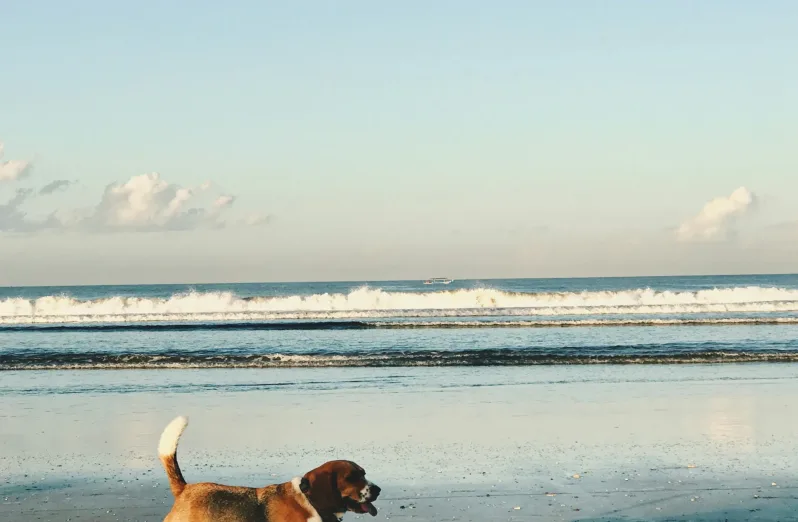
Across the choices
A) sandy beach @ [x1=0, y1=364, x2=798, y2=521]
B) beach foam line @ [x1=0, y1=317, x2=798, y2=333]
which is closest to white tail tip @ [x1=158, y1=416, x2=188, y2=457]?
sandy beach @ [x1=0, y1=364, x2=798, y2=521]

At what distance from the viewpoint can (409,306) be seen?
5462cm

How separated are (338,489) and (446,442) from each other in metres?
5.32

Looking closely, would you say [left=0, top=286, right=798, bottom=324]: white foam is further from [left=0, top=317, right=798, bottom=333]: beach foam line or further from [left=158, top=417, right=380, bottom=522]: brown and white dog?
[left=158, top=417, right=380, bottom=522]: brown and white dog

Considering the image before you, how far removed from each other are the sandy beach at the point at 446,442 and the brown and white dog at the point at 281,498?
2.06 metres

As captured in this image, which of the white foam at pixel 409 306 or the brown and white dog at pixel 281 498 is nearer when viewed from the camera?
the brown and white dog at pixel 281 498

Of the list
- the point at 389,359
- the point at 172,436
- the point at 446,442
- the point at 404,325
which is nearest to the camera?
the point at 172,436

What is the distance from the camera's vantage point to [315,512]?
5809 mm

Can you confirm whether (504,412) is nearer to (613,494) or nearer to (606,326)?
(613,494)

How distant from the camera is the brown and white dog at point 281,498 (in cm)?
585

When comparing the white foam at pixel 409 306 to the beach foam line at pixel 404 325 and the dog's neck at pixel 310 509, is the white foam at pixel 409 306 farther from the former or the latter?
the dog's neck at pixel 310 509

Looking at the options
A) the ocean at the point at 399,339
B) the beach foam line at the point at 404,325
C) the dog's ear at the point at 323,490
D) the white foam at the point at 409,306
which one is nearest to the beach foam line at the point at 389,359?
the ocean at the point at 399,339

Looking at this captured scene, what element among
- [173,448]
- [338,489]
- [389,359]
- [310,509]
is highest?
[173,448]

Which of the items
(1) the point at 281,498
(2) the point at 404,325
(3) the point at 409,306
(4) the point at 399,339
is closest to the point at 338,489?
(1) the point at 281,498

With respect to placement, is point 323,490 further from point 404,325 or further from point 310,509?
point 404,325
